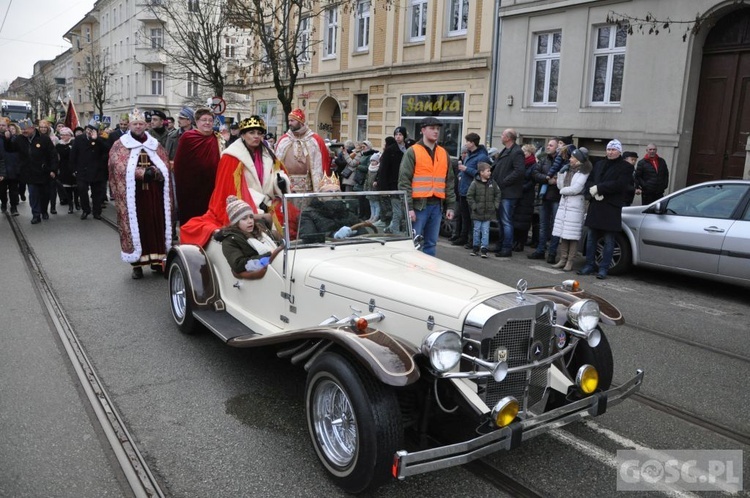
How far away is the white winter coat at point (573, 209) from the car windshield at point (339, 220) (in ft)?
16.5

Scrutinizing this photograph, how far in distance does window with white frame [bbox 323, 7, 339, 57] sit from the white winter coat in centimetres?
1717

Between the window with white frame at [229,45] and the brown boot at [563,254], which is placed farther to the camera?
the window with white frame at [229,45]

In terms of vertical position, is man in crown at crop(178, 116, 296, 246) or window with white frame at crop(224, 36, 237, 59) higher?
window with white frame at crop(224, 36, 237, 59)

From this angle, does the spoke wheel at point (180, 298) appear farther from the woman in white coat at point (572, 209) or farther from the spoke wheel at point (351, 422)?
the woman in white coat at point (572, 209)

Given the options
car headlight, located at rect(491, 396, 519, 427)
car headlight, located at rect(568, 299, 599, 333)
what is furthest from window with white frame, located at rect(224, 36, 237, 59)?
car headlight, located at rect(491, 396, 519, 427)

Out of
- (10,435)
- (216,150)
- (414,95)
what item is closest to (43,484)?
(10,435)

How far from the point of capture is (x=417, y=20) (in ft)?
66.7

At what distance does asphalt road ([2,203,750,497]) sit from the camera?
3.44 m

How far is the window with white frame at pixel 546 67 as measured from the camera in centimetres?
1612

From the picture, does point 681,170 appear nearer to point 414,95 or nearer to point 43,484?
point 414,95

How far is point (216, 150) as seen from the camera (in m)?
8.30

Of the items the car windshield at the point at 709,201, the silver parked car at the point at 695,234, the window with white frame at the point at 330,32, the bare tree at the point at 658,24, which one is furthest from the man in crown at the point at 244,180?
the window with white frame at the point at 330,32

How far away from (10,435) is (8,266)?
559 centimetres

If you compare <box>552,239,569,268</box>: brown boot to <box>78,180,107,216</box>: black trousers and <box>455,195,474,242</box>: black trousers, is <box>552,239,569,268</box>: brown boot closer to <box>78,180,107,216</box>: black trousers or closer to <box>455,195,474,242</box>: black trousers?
<box>455,195,474,242</box>: black trousers
